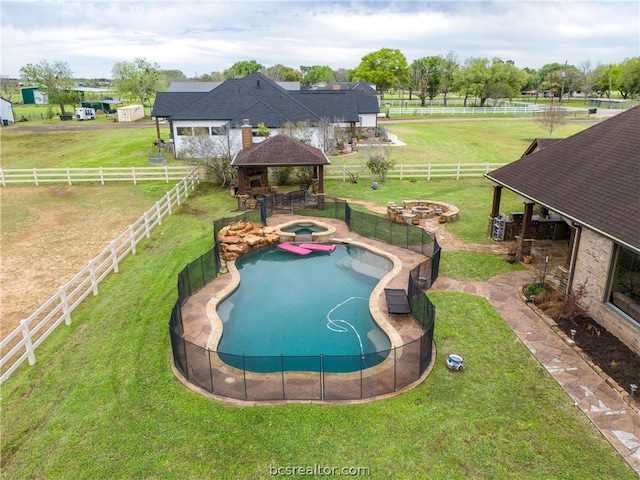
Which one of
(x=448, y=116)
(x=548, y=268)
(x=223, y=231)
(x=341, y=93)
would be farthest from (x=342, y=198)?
(x=448, y=116)

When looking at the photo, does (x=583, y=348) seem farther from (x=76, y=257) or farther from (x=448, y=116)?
(x=448, y=116)

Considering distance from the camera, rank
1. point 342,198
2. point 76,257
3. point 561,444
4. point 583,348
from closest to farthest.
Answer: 1. point 561,444
2. point 583,348
3. point 76,257
4. point 342,198

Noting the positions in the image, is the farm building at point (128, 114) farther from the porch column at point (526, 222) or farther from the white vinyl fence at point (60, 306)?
the porch column at point (526, 222)

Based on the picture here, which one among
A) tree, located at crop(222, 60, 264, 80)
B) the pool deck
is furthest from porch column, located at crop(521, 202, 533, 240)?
tree, located at crop(222, 60, 264, 80)

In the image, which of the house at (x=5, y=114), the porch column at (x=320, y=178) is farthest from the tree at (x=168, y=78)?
the porch column at (x=320, y=178)

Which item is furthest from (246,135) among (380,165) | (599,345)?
(599,345)

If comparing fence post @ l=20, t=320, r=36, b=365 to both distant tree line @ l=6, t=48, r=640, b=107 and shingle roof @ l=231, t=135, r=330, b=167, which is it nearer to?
shingle roof @ l=231, t=135, r=330, b=167
